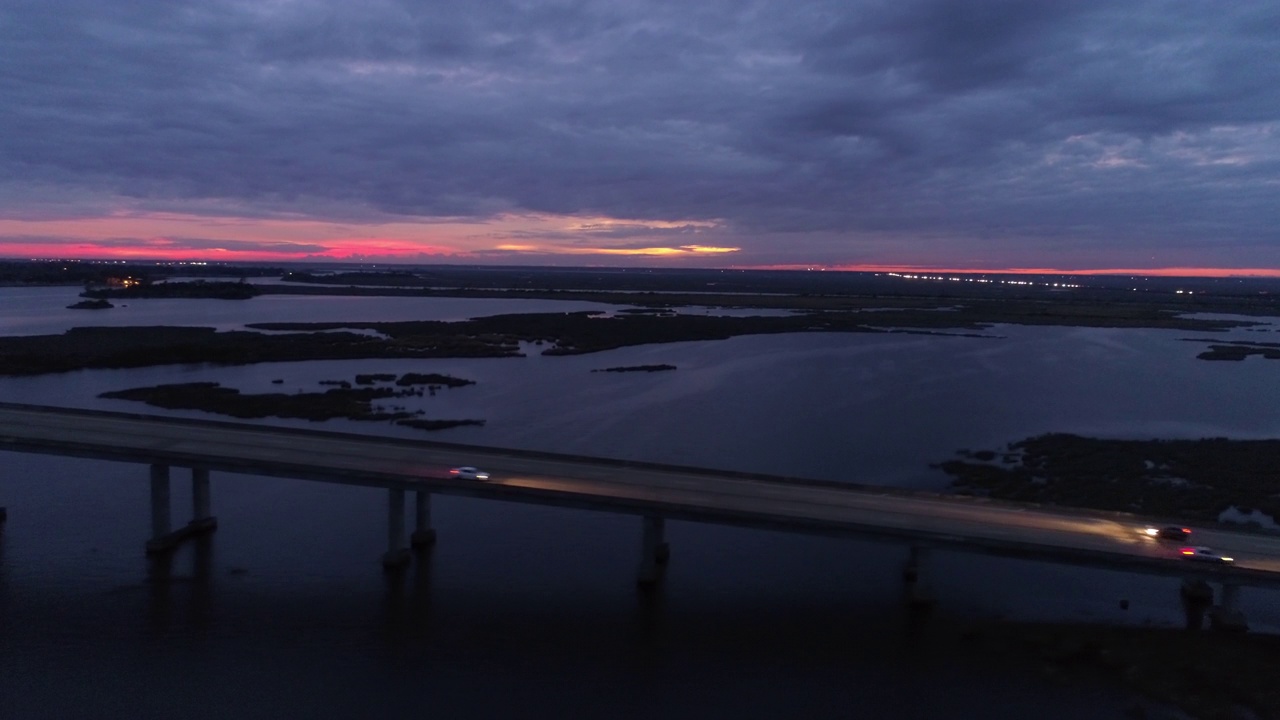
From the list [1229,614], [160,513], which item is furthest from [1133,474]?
[160,513]

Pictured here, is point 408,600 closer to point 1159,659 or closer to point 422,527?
point 422,527

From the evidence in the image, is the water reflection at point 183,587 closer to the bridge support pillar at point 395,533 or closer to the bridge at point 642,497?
the bridge at point 642,497

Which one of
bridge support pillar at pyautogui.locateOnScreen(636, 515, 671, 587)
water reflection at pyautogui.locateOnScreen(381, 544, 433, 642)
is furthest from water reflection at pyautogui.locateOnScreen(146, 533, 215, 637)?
bridge support pillar at pyautogui.locateOnScreen(636, 515, 671, 587)

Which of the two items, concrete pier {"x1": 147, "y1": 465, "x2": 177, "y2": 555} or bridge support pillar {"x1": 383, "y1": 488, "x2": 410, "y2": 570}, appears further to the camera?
concrete pier {"x1": 147, "y1": 465, "x2": 177, "y2": 555}

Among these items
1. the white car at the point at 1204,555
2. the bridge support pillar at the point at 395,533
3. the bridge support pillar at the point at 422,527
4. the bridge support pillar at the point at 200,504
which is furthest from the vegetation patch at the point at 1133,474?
the bridge support pillar at the point at 200,504

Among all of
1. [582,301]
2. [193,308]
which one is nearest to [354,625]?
[193,308]

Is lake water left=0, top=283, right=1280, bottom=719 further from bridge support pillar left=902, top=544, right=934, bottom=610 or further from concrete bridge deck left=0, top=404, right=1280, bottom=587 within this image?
concrete bridge deck left=0, top=404, right=1280, bottom=587
